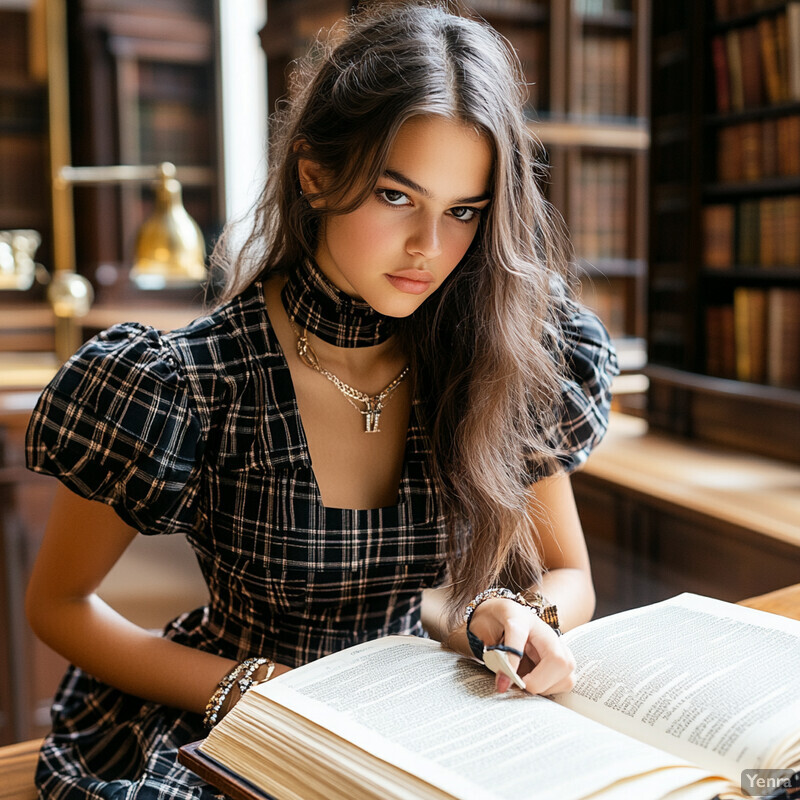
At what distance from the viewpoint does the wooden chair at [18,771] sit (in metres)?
1.00

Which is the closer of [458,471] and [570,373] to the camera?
[458,471]

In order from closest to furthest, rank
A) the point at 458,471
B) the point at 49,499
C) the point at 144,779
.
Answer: the point at 144,779 < the point at 458,471 < the point at 49,499

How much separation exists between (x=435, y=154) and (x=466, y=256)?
0.20 m

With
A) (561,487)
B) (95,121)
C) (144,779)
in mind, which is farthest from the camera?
(95,121)

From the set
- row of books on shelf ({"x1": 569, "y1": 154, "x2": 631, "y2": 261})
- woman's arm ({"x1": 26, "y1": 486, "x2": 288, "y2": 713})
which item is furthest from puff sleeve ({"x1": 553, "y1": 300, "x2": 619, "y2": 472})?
row of books on shelf ({"x1": 569, "y1": 154, "x2": 631, "y2": 261})

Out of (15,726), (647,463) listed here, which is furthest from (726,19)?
(15,726)

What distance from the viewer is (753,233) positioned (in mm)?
2648

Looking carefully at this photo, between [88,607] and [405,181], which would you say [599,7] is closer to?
[405,181]

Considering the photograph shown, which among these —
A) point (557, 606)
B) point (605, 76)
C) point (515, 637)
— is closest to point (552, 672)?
point (515, 637)

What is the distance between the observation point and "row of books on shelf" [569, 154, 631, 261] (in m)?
3.85

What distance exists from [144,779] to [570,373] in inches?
28.1

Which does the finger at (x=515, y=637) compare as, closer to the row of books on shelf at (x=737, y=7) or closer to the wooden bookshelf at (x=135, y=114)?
the row of books on shelf at (x=737, y=7)

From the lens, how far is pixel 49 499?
8.52ft

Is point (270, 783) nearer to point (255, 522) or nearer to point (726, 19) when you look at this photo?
point (255, 522)
